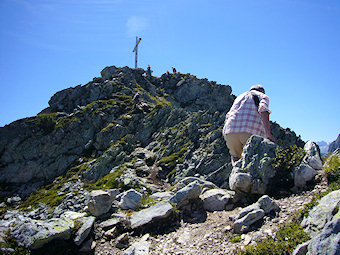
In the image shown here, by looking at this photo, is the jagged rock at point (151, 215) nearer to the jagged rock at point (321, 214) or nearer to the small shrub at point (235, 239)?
the small shrub at point (235, 239)

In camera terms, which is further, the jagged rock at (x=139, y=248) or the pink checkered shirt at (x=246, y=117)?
the pink checkered shirt at (x=246, y=117)

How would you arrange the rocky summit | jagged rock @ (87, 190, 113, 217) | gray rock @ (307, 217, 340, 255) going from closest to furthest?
gray rock @ (307, 217, 340, 255) < the rocky summit < jagged rock @ (87, 190, 113, 217)

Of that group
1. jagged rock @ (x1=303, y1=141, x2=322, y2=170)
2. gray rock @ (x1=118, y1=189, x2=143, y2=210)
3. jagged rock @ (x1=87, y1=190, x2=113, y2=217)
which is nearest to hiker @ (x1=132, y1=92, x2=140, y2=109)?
gray rock @ (x1=118, y1=189, x2=143, y2=210)

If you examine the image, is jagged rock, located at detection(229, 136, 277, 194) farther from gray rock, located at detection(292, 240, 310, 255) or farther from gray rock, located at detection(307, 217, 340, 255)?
gray rock, located at detection(307, 217, 340, 255)

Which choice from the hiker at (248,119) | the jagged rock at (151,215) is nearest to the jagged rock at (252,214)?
the jagged rock at (151,215)

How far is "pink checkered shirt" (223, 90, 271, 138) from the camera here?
10.8 m

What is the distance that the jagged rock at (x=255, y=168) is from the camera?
31.9 feet

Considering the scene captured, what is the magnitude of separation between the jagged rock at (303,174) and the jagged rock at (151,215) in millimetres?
4992

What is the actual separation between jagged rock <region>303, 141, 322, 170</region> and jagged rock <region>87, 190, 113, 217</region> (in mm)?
8798

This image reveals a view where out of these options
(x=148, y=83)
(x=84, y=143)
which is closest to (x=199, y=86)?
(x=148, y=83)

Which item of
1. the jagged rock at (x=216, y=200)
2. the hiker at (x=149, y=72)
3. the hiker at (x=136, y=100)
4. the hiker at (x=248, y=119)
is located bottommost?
the jagged rock at (x=216, y=200)

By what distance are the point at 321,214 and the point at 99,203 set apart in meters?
9.16

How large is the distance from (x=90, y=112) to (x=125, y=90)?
14.0m

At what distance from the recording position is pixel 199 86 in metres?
80.1
